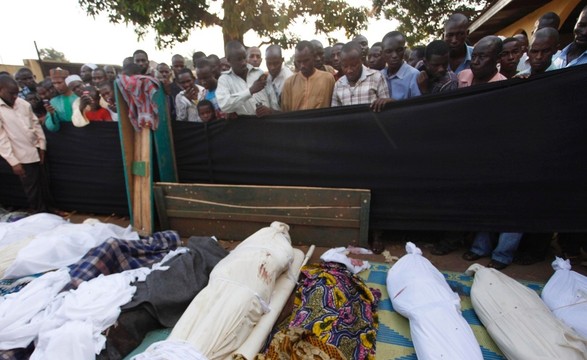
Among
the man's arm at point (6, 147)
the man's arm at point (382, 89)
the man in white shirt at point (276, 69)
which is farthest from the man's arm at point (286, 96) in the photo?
the man's arm at point (6, 147)

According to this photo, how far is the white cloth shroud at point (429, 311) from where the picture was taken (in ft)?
5.57

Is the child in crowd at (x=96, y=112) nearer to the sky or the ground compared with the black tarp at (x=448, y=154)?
nearer to the sky

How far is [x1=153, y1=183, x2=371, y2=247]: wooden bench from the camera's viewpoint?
3.12 metres

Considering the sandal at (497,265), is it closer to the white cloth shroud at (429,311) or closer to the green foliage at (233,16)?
the white cloth shroud at (429,311)

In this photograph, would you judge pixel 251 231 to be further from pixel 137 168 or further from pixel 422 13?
pixel 422 13

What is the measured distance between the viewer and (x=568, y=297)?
81.6 inches

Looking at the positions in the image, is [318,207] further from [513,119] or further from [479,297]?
[513,119]

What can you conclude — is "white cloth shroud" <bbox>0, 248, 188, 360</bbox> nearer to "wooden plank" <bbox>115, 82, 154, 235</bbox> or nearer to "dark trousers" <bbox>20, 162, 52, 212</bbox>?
"wooden plank" <bbox>115, 82, 154, 235</bbox>

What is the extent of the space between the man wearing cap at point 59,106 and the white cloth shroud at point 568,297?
5661mm

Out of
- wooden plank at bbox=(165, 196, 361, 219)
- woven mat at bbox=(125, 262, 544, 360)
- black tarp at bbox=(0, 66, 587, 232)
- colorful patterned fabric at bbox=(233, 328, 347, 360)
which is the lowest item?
woven mat at bbox=(125, 262, 544, 360)

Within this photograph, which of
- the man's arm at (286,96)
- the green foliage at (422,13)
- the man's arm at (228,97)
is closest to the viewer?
the man's arm at (228,97)

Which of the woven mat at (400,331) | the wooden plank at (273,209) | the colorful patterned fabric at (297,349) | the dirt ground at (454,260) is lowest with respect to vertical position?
the woven mat at (400,331)

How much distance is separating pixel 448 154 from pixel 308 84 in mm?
1619

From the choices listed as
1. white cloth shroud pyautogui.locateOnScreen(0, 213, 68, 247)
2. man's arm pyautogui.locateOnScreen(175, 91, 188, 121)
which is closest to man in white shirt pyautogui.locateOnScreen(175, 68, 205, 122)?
man's arm pyautogui.locateOnScreen(175, 91, 188, 121)
